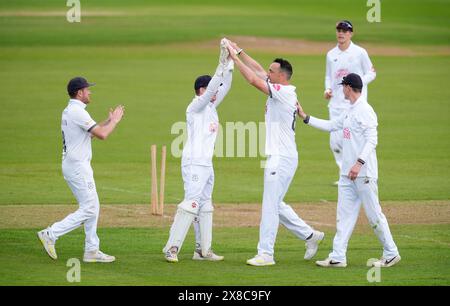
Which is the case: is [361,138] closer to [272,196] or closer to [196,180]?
[272,196]

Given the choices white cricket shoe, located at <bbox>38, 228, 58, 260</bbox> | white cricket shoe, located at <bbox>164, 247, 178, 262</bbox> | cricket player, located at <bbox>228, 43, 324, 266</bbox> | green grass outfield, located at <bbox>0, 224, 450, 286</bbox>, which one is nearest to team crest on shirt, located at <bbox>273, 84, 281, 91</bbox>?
cricket player, located at <bbox>228, 43, 324, 266</bbox>

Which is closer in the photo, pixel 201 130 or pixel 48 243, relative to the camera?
pixel 48 243

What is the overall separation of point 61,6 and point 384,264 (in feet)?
188

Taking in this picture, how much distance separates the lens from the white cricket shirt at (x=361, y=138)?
49.9 ft

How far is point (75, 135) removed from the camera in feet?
51.1

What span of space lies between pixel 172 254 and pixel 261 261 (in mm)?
1275

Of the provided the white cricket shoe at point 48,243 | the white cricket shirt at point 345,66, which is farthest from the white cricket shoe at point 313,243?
the white cricket shirt at point 345,66

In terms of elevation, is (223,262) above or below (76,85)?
below

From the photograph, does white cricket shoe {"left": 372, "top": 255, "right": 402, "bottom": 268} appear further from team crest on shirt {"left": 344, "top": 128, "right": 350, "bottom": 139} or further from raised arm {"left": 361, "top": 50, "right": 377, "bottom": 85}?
raised arm {"left": 361, "top": 50, "right": 377, "bottom": 85}

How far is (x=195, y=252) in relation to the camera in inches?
632

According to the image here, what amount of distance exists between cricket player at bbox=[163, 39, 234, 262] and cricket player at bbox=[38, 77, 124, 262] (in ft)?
3.42

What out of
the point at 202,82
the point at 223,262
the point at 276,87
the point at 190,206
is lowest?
the point at 223,262

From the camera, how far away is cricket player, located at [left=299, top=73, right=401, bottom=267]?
50.0 ft

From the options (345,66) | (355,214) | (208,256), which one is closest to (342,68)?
(345,66)
